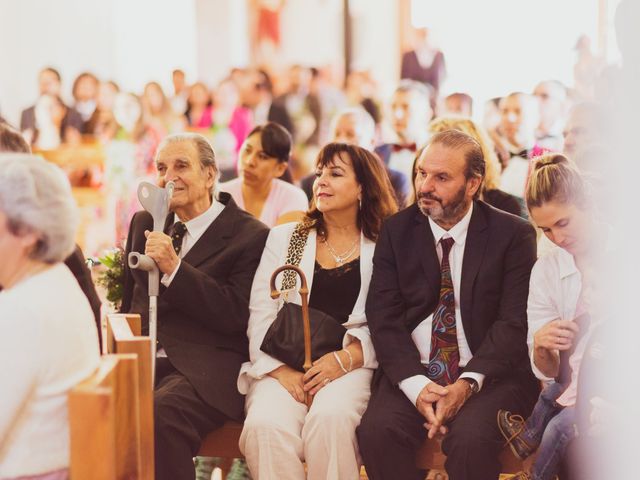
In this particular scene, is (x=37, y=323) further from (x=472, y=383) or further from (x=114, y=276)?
(x=114, y=276)

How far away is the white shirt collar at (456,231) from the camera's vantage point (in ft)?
11.9

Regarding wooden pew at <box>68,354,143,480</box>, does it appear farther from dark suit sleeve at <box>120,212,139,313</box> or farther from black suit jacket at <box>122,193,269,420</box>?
dark suit sleeve at <box>120,212,139,313</box>

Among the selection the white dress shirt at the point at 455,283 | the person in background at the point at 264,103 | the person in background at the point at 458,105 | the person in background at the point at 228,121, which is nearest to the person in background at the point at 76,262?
the white dress shirt at the point at 455,283

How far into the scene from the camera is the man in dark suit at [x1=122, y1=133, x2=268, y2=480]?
11.4 ft

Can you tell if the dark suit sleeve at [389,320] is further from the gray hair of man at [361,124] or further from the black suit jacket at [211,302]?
the gray hair of man at [361,124]

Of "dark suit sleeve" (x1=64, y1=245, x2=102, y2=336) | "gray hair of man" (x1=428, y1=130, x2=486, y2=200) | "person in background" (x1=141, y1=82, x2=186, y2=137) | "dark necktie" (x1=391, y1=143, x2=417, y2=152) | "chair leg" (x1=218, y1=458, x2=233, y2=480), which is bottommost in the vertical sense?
"chair leg" (x1=218, y1=458, x2=233, y2=480)

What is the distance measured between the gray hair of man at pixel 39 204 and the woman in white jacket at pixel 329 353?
135 cm

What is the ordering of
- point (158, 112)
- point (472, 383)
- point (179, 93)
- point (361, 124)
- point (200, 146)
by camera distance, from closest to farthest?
point (472, 383), point (200, 146), point (361, 124), point (158, 112), point (179, 93)

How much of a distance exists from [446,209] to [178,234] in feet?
3.47

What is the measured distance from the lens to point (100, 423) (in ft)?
7.25

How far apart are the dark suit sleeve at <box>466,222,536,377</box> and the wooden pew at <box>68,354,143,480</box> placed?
4.71ft

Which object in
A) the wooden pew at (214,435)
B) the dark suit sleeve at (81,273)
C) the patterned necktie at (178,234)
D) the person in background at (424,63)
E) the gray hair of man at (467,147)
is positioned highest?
the person in background at (424,63)

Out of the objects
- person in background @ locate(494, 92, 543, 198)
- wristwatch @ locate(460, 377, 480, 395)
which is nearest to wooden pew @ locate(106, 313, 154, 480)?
wristwatch @ locate(460, 377, 480, 395)

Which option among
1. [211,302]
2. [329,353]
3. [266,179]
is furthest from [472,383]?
[266,179]
